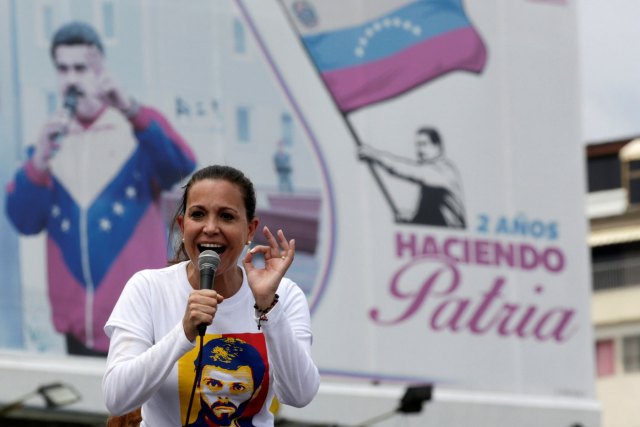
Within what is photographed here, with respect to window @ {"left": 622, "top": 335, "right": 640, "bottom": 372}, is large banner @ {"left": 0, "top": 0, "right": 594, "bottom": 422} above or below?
above

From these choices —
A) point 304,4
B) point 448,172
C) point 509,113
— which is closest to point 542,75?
point 509,113

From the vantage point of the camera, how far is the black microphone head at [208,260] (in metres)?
3.35

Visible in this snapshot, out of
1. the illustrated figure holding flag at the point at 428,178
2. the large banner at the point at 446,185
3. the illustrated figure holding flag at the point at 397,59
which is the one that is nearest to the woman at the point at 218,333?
the large banner at the point at 446,185

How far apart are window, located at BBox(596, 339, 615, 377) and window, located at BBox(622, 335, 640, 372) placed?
23 cm

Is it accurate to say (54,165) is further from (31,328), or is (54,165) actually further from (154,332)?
(154,332)

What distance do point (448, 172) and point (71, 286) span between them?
5.45 metres

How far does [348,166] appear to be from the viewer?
2000cm

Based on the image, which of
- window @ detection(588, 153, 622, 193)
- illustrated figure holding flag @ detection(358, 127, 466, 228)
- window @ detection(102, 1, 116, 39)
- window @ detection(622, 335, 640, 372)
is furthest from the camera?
window @ detection(588, 153, 622, 193)

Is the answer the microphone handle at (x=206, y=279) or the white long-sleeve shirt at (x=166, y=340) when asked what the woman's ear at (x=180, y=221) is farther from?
the microphone handle at (x=206, y=279)

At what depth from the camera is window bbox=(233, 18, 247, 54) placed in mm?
19328

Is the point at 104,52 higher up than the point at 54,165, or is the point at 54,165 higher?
the point at 104,52

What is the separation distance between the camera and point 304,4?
19.9 metres

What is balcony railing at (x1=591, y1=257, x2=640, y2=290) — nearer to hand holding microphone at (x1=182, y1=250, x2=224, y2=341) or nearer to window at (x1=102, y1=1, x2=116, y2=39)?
window at (x1=102, y1=1, x2=116, y2=39)

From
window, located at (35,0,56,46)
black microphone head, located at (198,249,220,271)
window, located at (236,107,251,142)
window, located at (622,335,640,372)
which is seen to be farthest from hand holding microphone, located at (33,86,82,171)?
window, located at (622,335,640,372)
